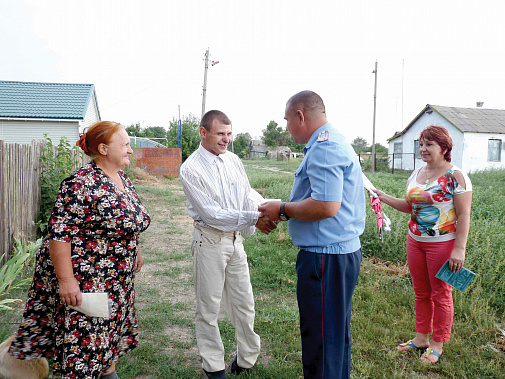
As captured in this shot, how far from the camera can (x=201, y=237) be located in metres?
2.85

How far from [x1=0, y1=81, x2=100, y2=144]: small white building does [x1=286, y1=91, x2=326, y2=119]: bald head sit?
1894 centimetres

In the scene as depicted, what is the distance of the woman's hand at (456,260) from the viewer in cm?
288

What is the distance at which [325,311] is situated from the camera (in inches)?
85.5

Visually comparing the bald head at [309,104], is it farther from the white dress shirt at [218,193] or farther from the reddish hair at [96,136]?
the reddish hair at [96,136]

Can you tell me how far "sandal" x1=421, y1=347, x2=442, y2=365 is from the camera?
10.0 feet

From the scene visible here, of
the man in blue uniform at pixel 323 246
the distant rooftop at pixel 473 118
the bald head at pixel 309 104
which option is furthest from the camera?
the distant rooftop at pixel 473 118

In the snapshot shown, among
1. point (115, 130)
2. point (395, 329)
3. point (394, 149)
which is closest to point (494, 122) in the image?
point (394, 149)

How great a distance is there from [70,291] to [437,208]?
2.72 m

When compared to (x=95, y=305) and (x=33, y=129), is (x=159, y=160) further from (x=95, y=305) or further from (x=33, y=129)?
(x=95, y=305)

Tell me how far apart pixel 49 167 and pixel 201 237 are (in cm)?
442

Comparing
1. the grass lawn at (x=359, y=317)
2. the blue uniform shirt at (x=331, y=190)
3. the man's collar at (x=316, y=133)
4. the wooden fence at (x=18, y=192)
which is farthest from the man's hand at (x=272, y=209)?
the wooden fence at (x=18, y=192)

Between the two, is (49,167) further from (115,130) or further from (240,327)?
(240,327)

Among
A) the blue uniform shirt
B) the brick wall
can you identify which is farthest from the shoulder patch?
the brick wall

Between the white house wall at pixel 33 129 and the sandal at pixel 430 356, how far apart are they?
19.3m
